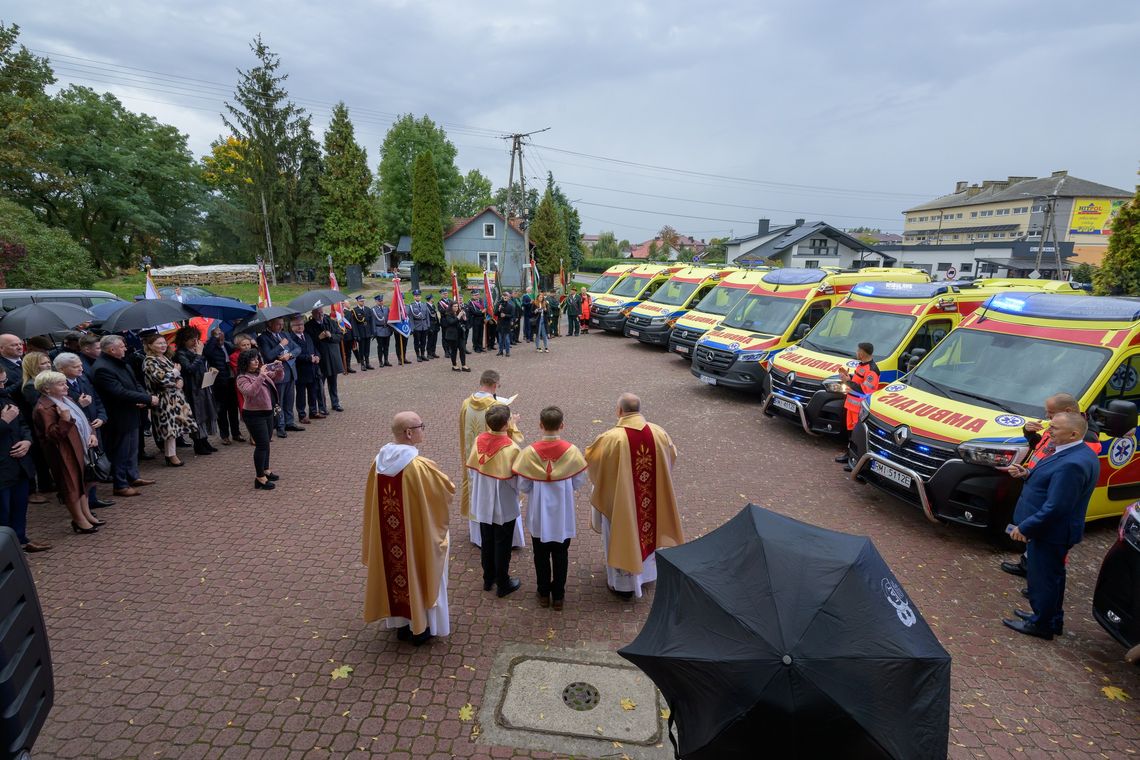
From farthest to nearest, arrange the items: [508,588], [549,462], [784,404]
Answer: [784,404], [508,588], [549,462]

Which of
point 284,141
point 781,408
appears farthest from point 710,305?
point 284,141

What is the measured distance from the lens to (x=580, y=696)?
12.5 feet

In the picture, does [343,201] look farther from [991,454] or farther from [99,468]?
[991,454]

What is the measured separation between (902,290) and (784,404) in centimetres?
281

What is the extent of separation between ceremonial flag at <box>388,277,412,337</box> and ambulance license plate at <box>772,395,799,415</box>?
950cm

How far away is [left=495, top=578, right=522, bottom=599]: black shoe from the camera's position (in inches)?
193

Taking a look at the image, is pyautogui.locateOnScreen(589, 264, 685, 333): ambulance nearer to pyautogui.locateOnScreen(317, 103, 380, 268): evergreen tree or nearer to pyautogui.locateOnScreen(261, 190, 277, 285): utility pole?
pyautogui.locateOnScreen(317, 103, 380, 268): evergreen tree

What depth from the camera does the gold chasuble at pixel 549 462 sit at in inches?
173

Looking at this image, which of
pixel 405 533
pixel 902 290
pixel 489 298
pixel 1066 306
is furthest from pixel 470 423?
pixel 489 298

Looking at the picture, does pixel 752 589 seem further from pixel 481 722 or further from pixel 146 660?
pixel 146 660

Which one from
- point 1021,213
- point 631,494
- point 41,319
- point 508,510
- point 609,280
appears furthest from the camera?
point 1021,213

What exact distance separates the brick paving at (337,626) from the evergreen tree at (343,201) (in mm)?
29024

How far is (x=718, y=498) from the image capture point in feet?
23.0

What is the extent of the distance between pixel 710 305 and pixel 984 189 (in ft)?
264
